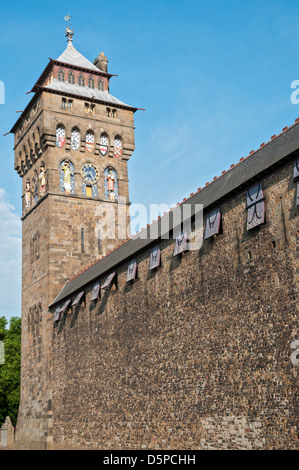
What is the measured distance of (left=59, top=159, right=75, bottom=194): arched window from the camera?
129 feet

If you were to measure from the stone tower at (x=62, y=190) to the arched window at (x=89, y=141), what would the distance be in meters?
0.08

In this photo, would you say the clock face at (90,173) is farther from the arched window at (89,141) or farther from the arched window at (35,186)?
the arched window at (35,186)

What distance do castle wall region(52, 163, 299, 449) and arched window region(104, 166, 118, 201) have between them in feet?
44.0

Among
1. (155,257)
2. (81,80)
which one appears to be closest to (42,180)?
(81,80)

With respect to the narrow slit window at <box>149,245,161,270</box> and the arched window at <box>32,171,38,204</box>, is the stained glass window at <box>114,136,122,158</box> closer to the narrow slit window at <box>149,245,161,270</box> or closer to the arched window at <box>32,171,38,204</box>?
the arched window at <box>32,171,38,204</box>

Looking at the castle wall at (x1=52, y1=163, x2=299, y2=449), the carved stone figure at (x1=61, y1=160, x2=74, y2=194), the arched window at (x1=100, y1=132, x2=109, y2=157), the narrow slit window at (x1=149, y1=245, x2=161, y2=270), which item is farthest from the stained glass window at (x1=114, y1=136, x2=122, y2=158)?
the narrow slit window at (x1=149, y1=245, x2=161, y2=270)

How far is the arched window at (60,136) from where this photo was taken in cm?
3988

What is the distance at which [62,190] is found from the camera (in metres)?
39.1

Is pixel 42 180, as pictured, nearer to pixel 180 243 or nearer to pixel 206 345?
pixel 180 243

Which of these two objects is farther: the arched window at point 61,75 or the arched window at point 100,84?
the arched window at point 100,84

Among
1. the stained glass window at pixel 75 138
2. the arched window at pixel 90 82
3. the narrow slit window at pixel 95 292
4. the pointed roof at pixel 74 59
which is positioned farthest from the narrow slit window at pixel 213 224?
the pointed roof at pixel 74 59

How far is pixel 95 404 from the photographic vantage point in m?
27.9
